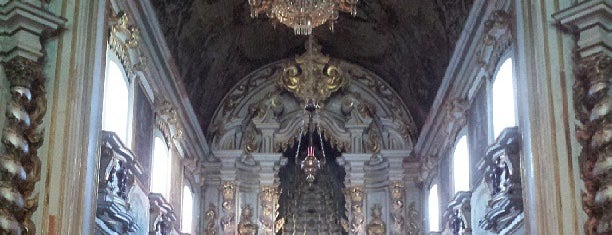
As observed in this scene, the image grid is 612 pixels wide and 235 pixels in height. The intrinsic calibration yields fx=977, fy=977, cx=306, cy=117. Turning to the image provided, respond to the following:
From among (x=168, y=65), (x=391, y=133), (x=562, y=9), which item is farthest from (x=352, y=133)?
(x=562, y=9)

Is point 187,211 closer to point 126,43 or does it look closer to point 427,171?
point 427,171

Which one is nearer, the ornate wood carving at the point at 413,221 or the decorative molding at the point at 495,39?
the decorative molding at the point at 495,39

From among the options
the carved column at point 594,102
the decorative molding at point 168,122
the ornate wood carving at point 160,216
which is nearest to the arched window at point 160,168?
the decorative molding at point 168,122

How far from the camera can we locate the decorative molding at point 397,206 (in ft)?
72.5

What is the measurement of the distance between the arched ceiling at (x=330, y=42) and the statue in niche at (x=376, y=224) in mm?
2216

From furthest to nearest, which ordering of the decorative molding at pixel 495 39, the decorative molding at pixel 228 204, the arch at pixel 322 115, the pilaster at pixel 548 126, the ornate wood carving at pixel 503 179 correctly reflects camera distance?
the arch at pixel 322 115
the decorative molding at pixel 228 204
the decorative molding at pixel 495 39
the ornate wood carving at pixel 503 179
the pilaster at pixel 548 126

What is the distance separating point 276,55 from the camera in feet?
76.3

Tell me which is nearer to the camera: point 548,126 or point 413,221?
point 548,126

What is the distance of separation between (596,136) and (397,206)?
11397 millimetres

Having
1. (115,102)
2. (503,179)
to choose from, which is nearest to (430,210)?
(503,179)

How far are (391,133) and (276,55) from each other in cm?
330

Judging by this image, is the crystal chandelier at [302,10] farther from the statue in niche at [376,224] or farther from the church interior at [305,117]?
the statue in niche at [376,224]

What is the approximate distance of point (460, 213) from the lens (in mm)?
17312

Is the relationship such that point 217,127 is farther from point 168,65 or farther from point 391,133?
point 168,65
